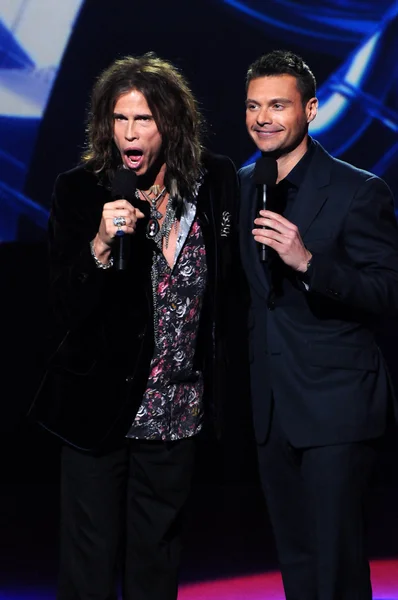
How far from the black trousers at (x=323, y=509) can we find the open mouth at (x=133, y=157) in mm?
679

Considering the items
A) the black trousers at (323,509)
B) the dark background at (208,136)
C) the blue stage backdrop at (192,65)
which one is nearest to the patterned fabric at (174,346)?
the black trousers at (323,509)

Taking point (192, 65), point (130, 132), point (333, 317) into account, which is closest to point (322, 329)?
point (333, 317)

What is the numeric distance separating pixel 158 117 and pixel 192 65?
1545mm

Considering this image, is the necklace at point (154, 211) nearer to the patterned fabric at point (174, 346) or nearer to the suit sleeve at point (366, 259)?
the patterned fabric at point (174, 346)

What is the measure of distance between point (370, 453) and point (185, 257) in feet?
2.07

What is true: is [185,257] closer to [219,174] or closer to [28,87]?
[219,174]

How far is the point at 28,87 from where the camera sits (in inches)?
149

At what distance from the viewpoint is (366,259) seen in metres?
2.31

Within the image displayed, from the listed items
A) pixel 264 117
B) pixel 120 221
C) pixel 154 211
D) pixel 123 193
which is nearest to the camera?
pixel 120 221

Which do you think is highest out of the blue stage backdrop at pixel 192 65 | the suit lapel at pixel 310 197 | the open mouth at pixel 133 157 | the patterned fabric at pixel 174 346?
the blue stage backdrop at pixel 192 65

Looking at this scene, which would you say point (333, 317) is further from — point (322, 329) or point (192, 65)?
point (192, 65)

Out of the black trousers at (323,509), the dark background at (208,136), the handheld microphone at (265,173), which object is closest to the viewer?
the handheld microphone at (265,173)

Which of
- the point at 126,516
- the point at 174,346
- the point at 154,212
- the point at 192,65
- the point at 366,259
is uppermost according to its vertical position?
the point at 192,65

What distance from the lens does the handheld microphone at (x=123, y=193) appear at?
2.15 metres
